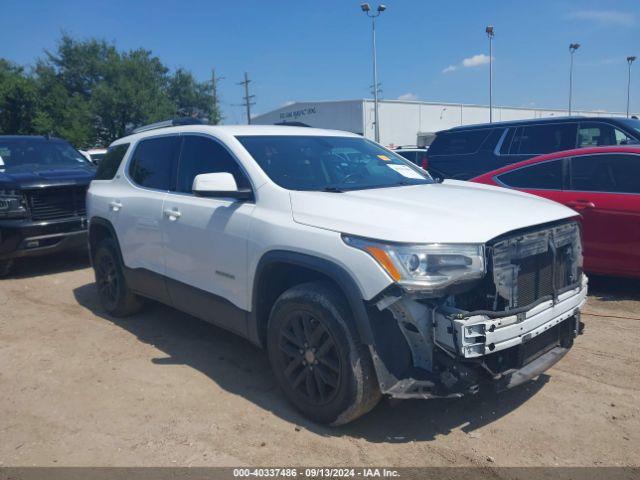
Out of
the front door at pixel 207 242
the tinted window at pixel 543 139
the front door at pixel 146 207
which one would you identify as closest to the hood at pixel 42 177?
the front door at pixel 146 207

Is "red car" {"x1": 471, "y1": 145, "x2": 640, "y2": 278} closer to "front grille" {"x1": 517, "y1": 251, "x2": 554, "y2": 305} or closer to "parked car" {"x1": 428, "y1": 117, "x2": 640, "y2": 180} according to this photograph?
"parked car" {"x1": 428, "y1": 117, "x2": 640, "y2": 180}

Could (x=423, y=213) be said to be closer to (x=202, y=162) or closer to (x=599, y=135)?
(x=202, y=162)

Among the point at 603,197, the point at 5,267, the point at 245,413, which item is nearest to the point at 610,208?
the point at 603,197

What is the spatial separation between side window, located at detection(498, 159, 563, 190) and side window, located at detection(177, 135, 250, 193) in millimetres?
3760

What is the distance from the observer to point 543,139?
28.4 ft

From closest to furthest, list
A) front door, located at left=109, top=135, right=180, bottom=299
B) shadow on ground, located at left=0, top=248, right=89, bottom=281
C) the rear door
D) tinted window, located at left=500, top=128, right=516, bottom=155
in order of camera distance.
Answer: front door, located at left=109, top=135, right=180, bottom=299 → the rear door → shadow on ground, located at left=0, top=248, right=89, bottom=281 → tinted window, located at left=500, top=128, right=516, bottom=155

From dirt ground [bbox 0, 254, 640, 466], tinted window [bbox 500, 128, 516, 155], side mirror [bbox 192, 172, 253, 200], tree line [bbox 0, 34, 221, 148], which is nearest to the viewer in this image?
dirt ground [bbox 0, 254, 640, 466]

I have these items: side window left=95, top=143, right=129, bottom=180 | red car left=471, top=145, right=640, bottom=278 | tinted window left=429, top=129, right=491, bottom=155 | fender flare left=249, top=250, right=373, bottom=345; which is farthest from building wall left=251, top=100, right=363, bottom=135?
fender flare left=249, top=250, right=373, bottom=345

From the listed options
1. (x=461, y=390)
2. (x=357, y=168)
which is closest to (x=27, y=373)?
(x=357, y=168)

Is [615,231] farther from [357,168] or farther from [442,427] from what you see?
[442,427]

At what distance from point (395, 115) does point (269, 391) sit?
153 ft

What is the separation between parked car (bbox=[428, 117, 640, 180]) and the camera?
26.3ft

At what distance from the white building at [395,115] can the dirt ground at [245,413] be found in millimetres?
40899

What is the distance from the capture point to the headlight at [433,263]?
287 centimetres
